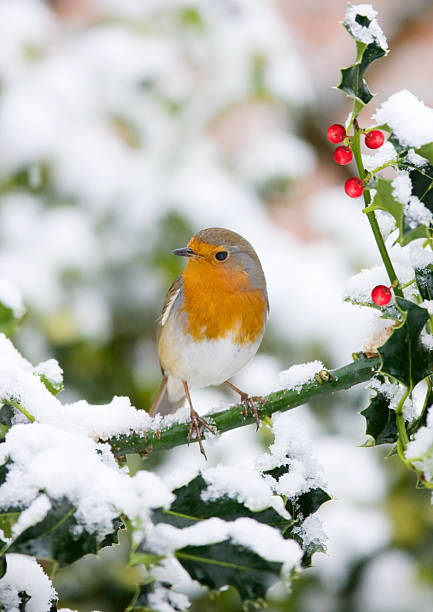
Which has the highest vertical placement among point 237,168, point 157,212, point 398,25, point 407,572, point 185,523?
point 398,25

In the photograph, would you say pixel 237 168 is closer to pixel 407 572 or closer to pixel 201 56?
pixel 201 56

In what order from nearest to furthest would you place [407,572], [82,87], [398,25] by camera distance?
1. [407,572]
2. [82,87]
3. [398,25]

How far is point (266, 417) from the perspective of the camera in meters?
0.84

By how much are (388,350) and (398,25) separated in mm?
4416

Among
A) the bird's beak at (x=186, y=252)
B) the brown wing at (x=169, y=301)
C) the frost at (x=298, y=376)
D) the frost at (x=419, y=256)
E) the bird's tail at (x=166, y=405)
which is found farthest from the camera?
the bird's tail at (x=166, y=405)

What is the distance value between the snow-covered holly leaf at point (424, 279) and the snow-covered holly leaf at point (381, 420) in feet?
0.45

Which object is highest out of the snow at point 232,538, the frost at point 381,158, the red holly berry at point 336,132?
the red holly berry at point 336,132

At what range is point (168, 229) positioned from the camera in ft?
9.57

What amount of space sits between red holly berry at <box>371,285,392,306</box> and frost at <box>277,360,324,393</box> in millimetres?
113

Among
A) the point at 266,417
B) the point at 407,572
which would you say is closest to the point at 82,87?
the point at 407,572

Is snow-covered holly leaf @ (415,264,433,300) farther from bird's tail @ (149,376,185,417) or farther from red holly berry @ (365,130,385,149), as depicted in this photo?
bird's tail @ (149,376,185,417)

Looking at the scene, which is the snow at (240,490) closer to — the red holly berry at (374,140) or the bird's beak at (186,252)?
the red holly berry at (374,140)

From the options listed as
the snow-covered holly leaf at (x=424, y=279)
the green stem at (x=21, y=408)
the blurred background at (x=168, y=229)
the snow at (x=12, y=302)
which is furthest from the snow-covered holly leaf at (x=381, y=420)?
the blurred background at (x=168, y=229)

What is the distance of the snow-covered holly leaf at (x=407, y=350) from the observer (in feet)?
2.22
